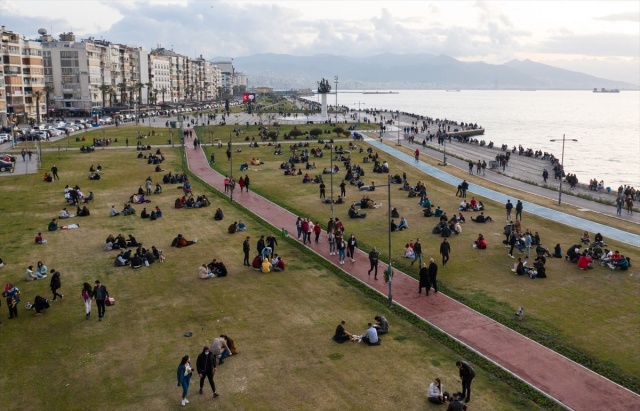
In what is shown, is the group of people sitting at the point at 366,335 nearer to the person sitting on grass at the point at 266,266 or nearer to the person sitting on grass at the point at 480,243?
the person sitting on grass at the point at 266,266

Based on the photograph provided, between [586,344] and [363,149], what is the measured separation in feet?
179

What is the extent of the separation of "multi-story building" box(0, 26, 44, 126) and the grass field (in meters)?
83.8

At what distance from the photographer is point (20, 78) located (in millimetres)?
105750

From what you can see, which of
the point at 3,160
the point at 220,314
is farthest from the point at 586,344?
the point at 3,160

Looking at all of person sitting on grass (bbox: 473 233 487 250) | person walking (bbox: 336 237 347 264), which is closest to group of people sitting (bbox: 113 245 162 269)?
person walking (bbox: 336 237 347 264)

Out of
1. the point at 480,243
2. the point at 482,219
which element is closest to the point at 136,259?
the point at 480,243

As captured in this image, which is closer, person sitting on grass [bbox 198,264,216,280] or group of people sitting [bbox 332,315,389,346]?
group of people sitting [bbox 332,315,389,346]

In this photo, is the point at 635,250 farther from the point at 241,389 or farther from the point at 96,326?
the point at 96,326

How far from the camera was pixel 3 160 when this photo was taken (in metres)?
54.8

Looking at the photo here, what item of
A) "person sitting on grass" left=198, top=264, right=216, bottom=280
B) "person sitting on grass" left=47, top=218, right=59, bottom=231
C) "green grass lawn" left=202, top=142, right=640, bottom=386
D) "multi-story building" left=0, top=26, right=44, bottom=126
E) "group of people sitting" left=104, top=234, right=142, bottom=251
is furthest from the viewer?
"multi-story building" left=0, top=26, right=44, bottom=126

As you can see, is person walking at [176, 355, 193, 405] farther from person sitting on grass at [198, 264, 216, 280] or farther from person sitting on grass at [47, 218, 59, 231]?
person sitting on grass at [47, 218, 59, 231]

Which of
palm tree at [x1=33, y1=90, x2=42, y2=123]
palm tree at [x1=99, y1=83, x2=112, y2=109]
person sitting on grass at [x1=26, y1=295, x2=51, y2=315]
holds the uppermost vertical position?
palm tree at [x1=99, y1=83, x2=112, y2=109]

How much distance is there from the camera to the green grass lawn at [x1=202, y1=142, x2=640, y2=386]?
19266mm

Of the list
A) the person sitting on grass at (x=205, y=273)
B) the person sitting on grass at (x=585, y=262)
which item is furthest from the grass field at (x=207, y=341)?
the person sitting on grass at (x=585, y=262)
